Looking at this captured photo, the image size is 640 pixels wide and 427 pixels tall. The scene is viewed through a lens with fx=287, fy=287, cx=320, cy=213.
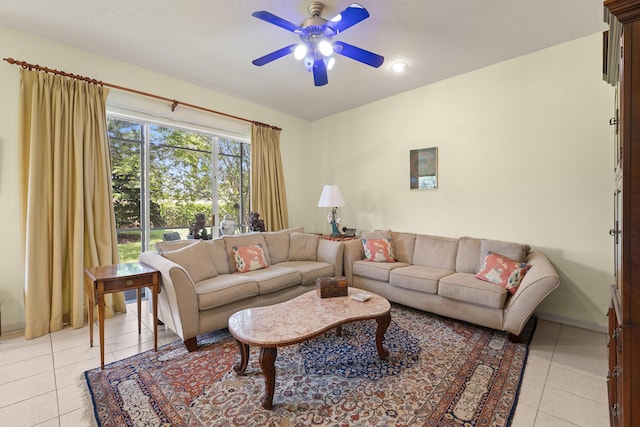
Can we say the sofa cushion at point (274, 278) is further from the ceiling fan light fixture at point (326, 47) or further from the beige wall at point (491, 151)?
the ceiling fan light fixture at point (326, 47)

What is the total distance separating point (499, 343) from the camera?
8.05 ft

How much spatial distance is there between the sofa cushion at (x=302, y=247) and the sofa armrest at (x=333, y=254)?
4.0 inches

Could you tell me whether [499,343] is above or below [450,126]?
below

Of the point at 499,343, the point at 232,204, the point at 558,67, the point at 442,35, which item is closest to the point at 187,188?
the point at 232,204

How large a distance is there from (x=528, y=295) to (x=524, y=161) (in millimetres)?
1522

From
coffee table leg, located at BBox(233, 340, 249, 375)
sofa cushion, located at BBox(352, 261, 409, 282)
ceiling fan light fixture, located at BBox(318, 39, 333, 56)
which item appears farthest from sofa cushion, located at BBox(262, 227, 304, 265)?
ceiling fan light fixture, located at BBox(318, 39, 333, 56)

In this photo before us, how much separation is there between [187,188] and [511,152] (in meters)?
4.00

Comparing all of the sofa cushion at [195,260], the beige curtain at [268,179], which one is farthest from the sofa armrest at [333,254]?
the sofa cushion at [195,260]

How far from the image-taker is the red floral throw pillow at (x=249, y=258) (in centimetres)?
317

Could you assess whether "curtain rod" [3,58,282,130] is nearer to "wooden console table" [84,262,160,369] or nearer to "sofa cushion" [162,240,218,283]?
"sofa cushion" [162,240,218,283]

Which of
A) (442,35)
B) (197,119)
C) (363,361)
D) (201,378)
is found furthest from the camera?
(197,119)

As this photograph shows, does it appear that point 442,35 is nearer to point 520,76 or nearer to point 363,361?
point 520,76

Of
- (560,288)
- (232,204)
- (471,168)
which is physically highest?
(471,168)

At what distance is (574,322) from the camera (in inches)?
111
